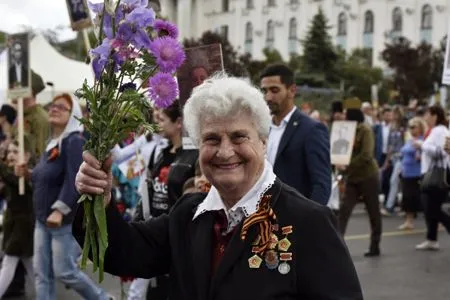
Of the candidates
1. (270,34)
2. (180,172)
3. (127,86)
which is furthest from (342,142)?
(270,34)

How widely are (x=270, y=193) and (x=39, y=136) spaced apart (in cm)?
519

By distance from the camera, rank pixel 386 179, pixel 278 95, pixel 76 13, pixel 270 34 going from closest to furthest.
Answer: pixel 278 95 → pixel 76 13 → pixel 386 179 → pixel 270 34

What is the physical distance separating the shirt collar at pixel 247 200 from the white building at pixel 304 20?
259 feet

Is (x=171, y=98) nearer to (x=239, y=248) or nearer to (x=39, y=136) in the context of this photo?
(x=239, y=248)

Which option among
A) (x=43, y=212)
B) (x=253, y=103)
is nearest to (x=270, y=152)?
(x=43, y=212)

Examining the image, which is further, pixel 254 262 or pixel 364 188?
pixel 364 188

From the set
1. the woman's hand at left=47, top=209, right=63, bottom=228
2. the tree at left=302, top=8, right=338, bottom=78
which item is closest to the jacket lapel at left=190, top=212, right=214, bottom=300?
the woman's hand at left=47, top=209, right=63, bottom=228

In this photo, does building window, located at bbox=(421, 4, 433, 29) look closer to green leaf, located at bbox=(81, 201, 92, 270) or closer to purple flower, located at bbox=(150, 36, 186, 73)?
purple flower, located at bbox=(150, 36, 186, 73)

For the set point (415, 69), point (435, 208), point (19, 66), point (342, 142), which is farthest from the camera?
point (415, 69)

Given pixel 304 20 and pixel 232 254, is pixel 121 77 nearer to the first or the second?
pixel 232 254

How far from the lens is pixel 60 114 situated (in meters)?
6.21

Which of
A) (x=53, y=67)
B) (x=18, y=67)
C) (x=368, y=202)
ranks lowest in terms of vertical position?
(x=368, y=202)

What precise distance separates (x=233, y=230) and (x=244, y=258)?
0.14m

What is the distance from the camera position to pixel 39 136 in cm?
770
